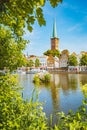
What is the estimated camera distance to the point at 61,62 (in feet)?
486

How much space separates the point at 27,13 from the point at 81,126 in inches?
117

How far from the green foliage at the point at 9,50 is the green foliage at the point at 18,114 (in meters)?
5.73

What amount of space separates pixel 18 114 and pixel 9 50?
7.55m

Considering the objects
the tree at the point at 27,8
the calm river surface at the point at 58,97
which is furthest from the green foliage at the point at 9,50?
the tree at the point at 27,8

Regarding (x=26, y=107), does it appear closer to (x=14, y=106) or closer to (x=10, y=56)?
(x=14, y=106)

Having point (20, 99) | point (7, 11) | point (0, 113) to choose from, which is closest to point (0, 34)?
point (20, 99)

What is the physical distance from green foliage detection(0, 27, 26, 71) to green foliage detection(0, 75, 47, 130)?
5.73 meters

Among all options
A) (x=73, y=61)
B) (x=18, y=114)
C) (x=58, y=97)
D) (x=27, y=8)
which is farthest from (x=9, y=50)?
(x=73, y=61)

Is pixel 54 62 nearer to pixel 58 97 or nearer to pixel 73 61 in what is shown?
pixel 73 61

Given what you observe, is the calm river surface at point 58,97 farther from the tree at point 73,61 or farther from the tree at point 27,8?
the tree at point 73,61

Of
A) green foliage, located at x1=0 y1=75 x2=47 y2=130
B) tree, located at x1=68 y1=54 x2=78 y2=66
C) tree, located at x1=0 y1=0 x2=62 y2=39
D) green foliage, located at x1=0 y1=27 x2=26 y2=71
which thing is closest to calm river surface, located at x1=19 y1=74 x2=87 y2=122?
green foliage, located at x1=0 y1=75 x2=47 y2=130

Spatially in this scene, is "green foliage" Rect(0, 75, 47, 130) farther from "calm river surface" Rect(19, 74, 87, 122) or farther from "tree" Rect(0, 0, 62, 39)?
"tree" Rect(0, 0, 62, 39)

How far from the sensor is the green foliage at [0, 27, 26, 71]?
14.2 meters

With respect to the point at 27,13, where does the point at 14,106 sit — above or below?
below
